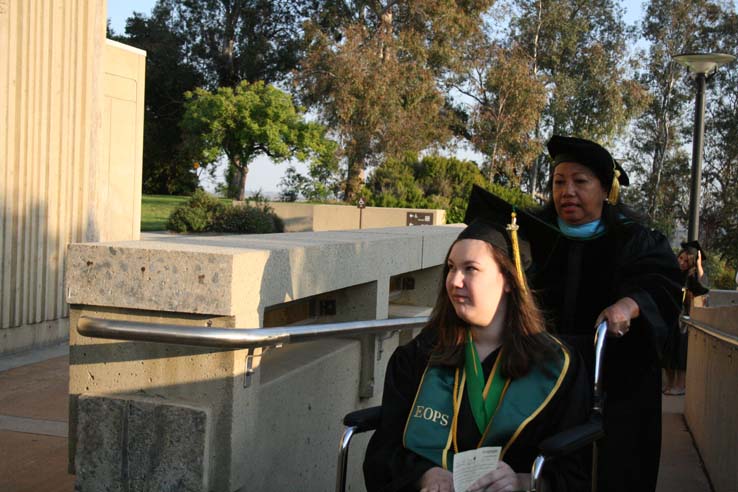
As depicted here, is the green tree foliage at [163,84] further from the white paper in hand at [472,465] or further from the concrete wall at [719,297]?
the white paper in hand at [472,465]

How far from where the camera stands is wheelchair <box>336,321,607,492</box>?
257 centimetres

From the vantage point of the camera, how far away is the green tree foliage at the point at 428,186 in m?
28.2

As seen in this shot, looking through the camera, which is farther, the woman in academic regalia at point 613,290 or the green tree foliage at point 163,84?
the green tree foliage at point 163,84

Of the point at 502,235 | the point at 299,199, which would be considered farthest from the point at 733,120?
the point at 502,235

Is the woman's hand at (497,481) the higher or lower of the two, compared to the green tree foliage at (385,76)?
lower

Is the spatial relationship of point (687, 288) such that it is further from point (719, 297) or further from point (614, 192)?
point (614, 192)

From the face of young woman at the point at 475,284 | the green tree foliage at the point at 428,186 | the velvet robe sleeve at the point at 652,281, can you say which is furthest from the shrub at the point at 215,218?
the face of young woman at the point at 475,284

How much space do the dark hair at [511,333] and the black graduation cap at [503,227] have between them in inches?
3.0

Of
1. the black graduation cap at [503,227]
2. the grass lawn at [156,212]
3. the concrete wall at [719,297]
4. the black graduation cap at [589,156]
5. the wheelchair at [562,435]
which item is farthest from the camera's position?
the grass lawn at [156,212]

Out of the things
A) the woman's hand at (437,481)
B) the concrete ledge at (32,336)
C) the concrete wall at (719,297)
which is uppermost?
the woman's hand at (437,481)

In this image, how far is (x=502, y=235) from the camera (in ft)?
9.63

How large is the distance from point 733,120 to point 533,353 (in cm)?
4055

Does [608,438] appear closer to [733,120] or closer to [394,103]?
[394,103]

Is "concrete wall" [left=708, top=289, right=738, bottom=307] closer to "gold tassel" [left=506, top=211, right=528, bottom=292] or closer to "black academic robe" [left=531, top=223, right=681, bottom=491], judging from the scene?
"black academic robe" [left=531, top=223, right=681, bottom=491]
